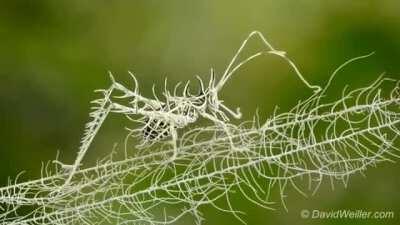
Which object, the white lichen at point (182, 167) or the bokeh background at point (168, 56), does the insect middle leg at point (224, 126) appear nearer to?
the white lichen at point (182, 167)

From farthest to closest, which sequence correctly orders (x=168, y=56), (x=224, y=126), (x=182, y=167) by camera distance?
(x=168, y=56), (x=182, y=167), (x=224, y=126)

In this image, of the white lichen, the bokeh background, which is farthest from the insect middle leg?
the bokeh background

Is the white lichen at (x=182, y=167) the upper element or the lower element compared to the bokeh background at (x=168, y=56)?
lower

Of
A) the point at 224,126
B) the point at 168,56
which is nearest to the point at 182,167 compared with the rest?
the point at 224,126

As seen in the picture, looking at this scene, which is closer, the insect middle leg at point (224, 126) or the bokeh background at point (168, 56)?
the insect middle leg at point (224, 126)

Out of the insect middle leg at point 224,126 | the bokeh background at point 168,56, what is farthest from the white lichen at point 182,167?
the bokeh background at point 168,56

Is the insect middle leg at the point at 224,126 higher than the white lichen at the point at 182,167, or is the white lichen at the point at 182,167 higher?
the insect middle leg at the point at 224,126

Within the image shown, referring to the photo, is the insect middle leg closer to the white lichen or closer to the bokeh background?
the white lichen

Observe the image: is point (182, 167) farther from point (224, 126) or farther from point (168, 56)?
point (168, 56)

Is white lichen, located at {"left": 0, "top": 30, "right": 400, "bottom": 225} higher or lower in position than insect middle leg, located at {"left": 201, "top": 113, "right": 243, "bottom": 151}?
lower

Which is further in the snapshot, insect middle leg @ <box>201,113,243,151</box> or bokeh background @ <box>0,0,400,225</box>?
bokeh background @ <box>0,0,400,225</box>
